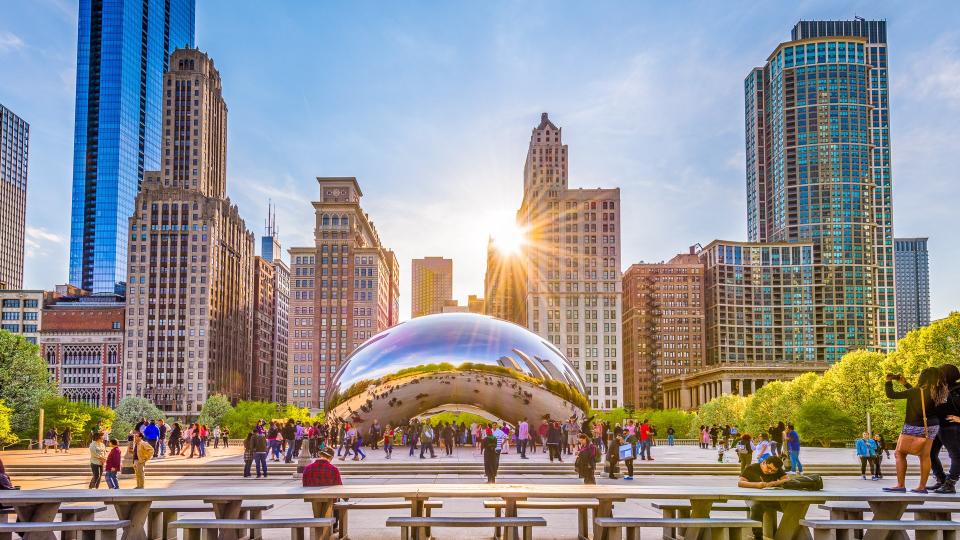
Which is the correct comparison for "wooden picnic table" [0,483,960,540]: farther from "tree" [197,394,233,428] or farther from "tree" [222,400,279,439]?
"tree" [197,394,233,428]

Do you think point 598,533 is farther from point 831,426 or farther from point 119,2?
point 119,2

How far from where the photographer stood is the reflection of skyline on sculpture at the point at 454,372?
31.5 metres

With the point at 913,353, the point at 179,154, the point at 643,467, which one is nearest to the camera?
the point at 643,467

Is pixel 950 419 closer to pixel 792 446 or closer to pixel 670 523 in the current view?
pixel 670 523

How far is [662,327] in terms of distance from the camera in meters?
171

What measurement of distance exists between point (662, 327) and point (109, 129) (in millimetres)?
119660

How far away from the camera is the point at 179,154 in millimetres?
146625

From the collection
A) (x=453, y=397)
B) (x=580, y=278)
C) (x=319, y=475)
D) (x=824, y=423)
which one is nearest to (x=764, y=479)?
(x=319, y=475)

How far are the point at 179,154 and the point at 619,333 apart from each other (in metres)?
85.8

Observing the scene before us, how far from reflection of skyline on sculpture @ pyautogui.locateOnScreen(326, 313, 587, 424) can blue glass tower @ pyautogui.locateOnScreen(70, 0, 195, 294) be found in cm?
14316

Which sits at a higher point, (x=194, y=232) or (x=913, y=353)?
(x=194, y=232)

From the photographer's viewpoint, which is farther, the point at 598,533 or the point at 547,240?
the point at 547,240

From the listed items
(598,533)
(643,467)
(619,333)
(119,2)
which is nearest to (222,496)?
(598,533)

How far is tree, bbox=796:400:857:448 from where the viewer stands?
51.9 metres
